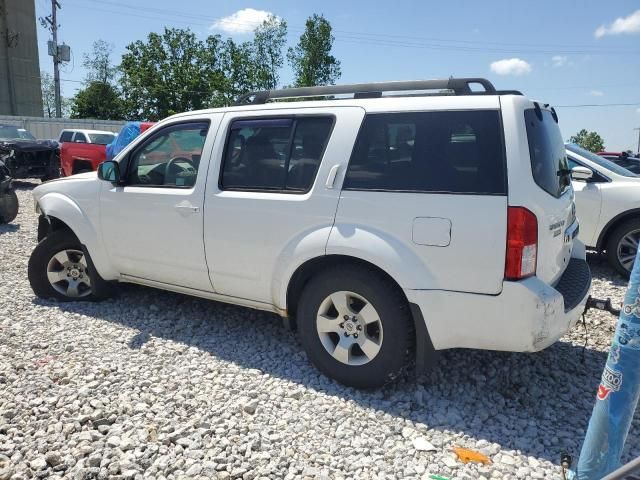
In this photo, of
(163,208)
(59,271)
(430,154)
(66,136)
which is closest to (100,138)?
(66,136)

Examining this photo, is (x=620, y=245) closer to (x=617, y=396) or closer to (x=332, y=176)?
(x=332, y=176)

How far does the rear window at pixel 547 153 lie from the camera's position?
293cm

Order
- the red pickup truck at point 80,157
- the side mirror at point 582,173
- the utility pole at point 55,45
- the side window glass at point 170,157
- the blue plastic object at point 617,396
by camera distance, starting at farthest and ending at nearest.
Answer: the utility pole at point 55,45
the red pickup truck at point 80,157
the side mirror at point 582,173
the side window glass at point 170,157
the blue plastic object at point 617,396

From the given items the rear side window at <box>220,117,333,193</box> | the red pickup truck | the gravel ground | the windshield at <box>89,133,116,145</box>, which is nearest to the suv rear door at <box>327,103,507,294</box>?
the rear side window at <box>220,117,333,193</box>

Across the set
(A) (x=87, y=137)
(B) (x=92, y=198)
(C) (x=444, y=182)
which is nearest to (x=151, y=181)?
(B) (x=92, y=198)

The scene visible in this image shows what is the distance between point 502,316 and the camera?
2828mm

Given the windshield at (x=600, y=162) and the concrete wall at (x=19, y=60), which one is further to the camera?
the concrete wall at (x=19, y=60)

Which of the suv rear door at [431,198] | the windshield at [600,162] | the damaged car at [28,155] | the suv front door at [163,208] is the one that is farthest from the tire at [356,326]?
the damaged car at [28,155]

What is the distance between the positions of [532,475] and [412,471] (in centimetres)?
61

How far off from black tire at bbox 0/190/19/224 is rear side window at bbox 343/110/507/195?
7.95 m

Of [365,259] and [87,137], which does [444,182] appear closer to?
[365,259]

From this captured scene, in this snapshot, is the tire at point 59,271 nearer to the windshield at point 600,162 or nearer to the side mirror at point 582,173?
the side mirror at point 582,173

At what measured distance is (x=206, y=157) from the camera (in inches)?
154

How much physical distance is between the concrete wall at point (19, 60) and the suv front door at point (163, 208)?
→ 50463 millimetres
